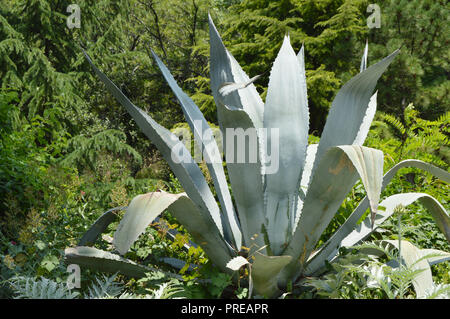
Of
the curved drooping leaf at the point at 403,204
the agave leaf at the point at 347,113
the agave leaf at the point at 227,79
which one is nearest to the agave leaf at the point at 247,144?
the agave leaf at the point at 227,79

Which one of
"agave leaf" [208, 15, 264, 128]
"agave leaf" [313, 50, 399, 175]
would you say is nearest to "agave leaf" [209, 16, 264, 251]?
"agave leaf" [208, 15, 264, 128]

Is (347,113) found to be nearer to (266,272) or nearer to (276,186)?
(276,186)

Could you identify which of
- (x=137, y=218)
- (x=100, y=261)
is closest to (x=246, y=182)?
(x=137, y=218)

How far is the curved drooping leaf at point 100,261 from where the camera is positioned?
1.61 m

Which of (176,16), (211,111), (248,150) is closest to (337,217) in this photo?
(248,150)

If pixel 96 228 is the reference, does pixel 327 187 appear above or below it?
above

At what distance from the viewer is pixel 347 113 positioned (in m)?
1.76

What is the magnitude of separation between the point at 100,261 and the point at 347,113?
3.93 feet

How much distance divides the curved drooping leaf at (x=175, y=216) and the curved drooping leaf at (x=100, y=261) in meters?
0.28

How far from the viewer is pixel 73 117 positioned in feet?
33.1

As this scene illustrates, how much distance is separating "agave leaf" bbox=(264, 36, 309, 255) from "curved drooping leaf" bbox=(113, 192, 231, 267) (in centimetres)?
24

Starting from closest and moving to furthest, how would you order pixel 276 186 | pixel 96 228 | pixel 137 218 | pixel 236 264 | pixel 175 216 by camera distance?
pixel 137 218
pixel 236 264
pixel 175 216
pixel 276 186
pixel 96 228

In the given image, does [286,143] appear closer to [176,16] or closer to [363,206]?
[363,206]

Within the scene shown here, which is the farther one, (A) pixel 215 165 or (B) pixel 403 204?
(A) pixel 215 165
